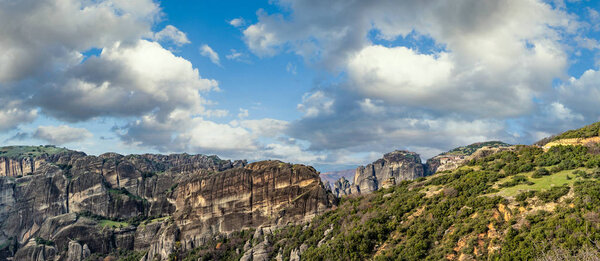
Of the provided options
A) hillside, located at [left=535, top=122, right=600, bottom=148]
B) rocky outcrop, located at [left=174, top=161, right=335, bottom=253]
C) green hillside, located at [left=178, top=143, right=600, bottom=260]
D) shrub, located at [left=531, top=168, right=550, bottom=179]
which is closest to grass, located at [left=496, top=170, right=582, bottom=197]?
green hillside, located at [left=178, top=143, right=600, bottom=260]

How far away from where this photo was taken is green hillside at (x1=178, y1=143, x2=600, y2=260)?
4500 centimetres

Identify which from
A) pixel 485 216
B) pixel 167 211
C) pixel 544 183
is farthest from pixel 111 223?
pixel 544 183

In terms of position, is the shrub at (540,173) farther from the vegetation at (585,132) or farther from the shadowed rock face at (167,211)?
the shadowed rock face at (167,211)

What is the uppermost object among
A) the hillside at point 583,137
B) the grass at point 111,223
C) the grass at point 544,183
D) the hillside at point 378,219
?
the hillside at point 583,137

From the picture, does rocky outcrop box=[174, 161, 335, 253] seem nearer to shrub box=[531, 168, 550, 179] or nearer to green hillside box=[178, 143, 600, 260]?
green hillside box=[178, 143, 600, 260]

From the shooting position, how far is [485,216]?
55125 mm

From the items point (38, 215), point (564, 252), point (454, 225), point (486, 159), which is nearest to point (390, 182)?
point (486, 159)

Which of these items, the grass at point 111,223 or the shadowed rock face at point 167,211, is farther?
the grass at point 111,223

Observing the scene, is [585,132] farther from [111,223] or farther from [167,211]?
[111,223]

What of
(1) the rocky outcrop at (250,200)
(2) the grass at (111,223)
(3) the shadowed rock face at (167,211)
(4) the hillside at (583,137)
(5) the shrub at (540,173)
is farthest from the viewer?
(2) the grass at (111,223)

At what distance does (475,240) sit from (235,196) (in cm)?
8310

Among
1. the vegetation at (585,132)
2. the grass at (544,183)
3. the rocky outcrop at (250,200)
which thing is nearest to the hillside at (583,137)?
the vegetation at (585,132)

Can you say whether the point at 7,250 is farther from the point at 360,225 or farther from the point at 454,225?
the point at 454,225

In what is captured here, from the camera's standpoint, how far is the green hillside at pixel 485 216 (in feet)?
148
